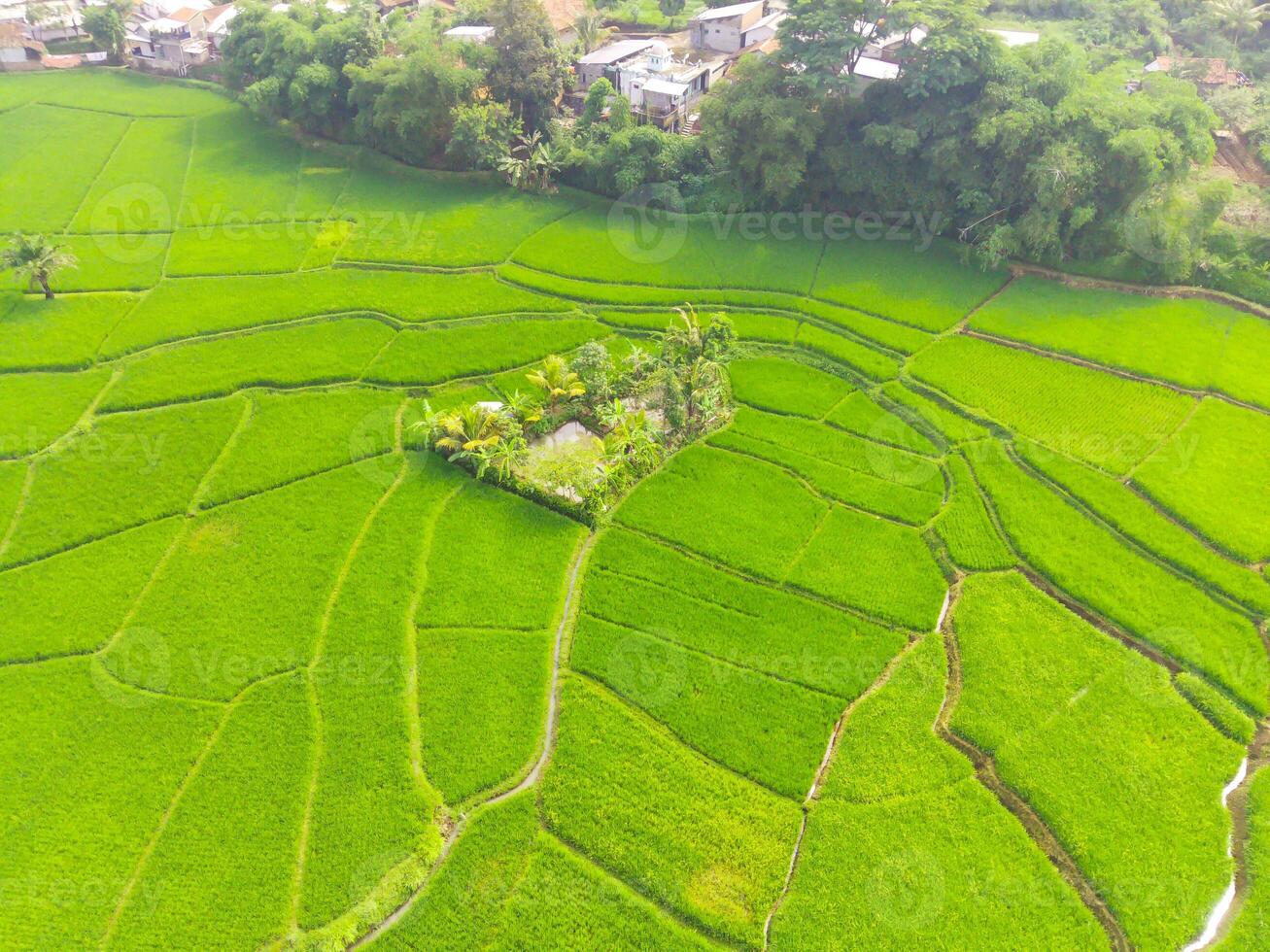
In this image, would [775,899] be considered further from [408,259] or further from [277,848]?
[408,259]

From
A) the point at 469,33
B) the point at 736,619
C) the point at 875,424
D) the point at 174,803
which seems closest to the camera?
the point at 174,803

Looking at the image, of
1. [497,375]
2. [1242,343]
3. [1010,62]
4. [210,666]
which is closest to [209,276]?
[497,375]

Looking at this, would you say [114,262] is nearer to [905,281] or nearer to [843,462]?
[843,462]

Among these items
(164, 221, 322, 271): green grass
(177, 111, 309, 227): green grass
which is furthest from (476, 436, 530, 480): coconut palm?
(177, 111, 309, 227): green grass

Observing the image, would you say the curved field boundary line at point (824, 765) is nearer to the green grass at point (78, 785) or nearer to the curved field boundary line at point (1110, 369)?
the curved field boundary line at point (1110, 369)

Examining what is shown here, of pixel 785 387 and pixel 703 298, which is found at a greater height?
pixel 703 298

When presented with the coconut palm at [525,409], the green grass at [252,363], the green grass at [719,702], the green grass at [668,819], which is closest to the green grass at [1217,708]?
the green grass at [719,702]

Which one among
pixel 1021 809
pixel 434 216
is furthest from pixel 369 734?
pixel 434 216
